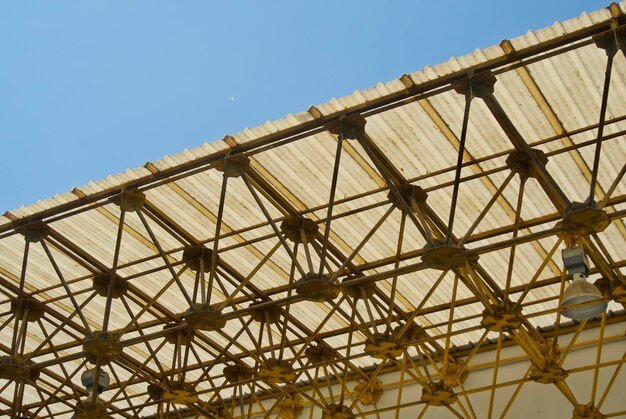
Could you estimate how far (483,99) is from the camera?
1641cm

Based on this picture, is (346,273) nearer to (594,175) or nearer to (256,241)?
(256,241)

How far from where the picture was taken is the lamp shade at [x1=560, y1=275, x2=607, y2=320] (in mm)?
16109

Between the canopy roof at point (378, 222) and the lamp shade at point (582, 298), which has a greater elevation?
the canopy roof at point (378, 222)

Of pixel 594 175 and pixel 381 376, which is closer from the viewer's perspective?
pixel 594 175

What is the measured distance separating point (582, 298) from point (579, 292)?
12 cm

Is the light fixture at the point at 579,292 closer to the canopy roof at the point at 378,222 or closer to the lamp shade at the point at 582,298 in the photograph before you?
the lamp shade at the point at 582,298

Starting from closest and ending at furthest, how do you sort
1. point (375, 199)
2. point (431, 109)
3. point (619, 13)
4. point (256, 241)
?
1. point (619, 13)
2. point (431, 109)
3. point (375, 199)
4. point (256, 241)

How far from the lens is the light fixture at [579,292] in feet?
52.9

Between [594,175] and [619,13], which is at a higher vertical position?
[619,13]

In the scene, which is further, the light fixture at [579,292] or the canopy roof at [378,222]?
the canopy roof at [378,222]

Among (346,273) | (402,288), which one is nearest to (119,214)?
(346,273)

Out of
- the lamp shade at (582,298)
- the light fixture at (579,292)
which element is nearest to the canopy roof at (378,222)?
the light fixture at (579,292)

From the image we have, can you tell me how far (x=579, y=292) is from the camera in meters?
16.1

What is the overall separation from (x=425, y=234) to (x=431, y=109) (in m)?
2.41
